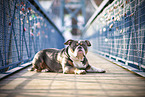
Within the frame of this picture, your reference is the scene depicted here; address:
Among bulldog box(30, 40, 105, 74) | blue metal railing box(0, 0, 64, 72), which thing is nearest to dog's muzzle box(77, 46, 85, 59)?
bulldog box(30, 40, 105, 74)

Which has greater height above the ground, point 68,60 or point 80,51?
point 80,51

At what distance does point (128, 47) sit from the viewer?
320 cm

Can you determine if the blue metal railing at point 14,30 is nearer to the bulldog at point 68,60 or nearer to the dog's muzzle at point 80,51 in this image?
the bulldog at point 68,60

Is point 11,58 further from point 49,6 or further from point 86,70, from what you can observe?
point 49,6

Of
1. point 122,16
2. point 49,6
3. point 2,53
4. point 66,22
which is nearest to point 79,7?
point 66,22

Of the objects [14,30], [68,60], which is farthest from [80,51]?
[14,30]

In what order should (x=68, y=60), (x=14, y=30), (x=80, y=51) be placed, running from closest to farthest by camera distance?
(x=80, y=51) < (x=68, y=60) < (x=14, y=30)

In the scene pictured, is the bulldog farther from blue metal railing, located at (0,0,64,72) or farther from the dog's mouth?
blue metal railing, located at (0,0,64,72)

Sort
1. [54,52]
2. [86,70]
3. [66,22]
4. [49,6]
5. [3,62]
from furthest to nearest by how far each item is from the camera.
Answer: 1. [66,22]
2. [49,6]
3. [54,52]
4. [86,70]
5. [3,62]

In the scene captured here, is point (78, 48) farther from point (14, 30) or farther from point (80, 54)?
point (14, 30)

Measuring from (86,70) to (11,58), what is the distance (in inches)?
59.8

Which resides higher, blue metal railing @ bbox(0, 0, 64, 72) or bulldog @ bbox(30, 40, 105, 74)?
blue metal railing @ bbox(0, 0, 64, 72)

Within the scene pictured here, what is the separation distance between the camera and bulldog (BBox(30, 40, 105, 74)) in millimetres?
2402

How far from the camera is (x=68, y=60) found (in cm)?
A: 249
